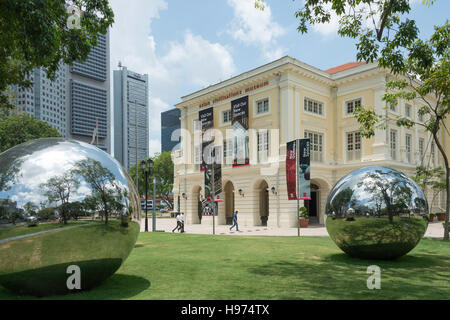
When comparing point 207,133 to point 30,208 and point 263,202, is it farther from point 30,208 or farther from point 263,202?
point 30,208

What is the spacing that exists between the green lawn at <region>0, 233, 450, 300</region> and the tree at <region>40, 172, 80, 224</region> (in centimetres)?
144

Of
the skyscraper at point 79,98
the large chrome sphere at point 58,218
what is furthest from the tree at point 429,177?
the skyscraper at point 79,98

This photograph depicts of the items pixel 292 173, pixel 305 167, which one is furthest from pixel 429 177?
pixel 305 167

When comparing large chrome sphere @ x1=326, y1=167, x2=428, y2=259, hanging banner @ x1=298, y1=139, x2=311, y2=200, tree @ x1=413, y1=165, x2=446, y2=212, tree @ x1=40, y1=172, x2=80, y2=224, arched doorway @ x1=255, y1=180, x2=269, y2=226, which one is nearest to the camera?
tree @ x1=40, y1=172, x2=80, y2=224

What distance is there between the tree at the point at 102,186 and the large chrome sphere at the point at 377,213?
5.17 metres

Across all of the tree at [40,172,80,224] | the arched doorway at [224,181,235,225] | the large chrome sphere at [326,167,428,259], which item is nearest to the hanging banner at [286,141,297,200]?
the arched doorway at [224,181,235,225]

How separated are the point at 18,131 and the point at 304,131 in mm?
33968

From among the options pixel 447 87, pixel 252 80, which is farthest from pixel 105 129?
pixel 447 87

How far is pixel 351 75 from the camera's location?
30594 millimetres

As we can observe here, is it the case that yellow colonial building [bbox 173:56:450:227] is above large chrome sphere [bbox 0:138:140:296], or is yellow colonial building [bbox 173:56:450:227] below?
above

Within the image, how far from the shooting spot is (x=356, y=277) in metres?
7.03

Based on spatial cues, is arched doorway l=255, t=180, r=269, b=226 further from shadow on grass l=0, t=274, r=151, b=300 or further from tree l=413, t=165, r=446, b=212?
shadow on grass l=0, t=274, r=151, b=300

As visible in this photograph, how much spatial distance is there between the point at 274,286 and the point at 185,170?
32.8 metres

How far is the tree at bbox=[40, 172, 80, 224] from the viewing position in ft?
16.8
